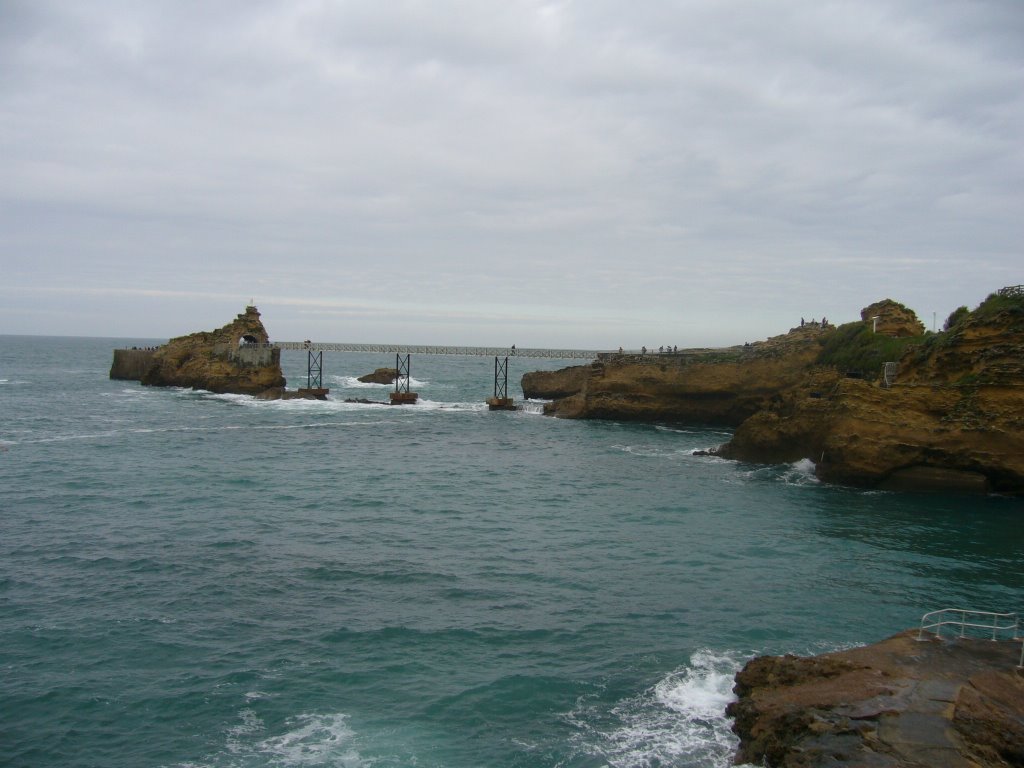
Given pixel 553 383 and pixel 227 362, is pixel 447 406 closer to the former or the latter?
pixel 553 383

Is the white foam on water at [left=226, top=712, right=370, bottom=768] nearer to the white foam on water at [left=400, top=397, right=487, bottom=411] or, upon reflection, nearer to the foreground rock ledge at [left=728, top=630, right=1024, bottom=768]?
the foreground rock ledge at [left=728, top=630, right=1024, bottom=768]

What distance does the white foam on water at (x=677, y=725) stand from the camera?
47.8ft

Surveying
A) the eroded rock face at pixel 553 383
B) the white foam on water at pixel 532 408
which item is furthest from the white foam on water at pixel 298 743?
the eroded rock face at pixel 553 383

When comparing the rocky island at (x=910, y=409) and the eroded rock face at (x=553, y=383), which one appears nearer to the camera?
the rocky island at (x=910, y=409)

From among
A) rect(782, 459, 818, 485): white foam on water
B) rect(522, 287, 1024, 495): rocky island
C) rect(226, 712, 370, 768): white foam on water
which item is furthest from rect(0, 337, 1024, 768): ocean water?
rect(522, 287, 1024, 495): rocky island

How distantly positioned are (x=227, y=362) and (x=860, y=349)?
221 ft

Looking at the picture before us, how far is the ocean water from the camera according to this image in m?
15.6

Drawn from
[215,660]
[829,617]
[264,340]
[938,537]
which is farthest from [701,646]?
[264,340]

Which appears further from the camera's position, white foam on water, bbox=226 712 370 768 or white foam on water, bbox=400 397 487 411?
white foam on water, bbox=400 397 487 411

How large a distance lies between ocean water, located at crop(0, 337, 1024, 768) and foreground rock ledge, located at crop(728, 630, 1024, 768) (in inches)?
49.4

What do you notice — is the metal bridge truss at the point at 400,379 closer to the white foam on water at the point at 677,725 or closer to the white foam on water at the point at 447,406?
the white foam on water at the point at 447,406

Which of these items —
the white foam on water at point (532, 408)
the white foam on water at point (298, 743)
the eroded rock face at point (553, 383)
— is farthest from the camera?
the eroded rock face at point (553, 383)

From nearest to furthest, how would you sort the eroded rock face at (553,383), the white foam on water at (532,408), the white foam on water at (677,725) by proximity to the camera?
1. the white foam on water at (677,725)
2. the white foam on water at (532,408)
3. the eroded rock face at (553,383)

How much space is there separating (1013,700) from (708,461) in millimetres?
34789
